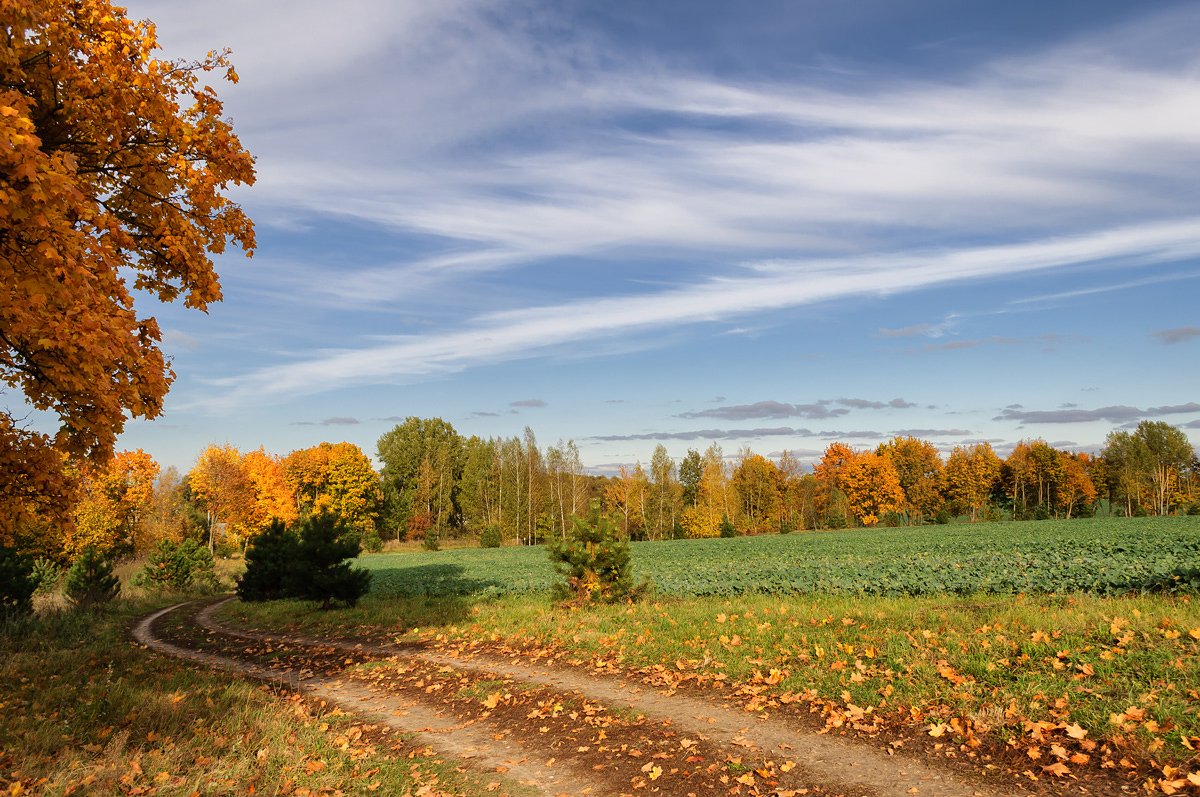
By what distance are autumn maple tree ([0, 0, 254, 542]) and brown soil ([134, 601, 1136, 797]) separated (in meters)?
5.62

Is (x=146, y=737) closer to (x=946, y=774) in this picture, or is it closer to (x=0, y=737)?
(x=0, y=737)

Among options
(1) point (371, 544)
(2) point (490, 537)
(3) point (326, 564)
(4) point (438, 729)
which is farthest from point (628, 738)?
(1) point (371, 544)

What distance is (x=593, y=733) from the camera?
786cm

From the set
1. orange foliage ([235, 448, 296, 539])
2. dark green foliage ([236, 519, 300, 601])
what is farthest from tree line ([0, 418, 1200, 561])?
dark green foliage ([236, 519, 300, 601])

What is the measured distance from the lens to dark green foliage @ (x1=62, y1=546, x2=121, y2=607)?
72.5 ft

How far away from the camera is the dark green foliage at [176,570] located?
1117 inches

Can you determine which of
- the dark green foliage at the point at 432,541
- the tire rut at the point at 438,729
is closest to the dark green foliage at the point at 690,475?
the dark green foliage at the point at 432,541

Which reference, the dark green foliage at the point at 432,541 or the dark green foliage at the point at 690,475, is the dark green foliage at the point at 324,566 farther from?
the dark green foliage at the point at 690,475

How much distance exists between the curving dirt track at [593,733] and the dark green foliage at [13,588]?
408 inches

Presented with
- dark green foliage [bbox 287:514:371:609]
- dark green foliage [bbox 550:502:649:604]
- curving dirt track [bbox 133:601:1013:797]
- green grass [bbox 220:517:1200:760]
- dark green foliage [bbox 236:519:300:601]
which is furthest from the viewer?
dark green foliage [bbox 236:519:300:601]

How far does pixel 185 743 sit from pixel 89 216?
562 centimetres

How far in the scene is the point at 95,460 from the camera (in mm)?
8336

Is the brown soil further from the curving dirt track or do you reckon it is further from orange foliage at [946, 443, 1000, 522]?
orange foliage at [946, 443, 1000, 522]

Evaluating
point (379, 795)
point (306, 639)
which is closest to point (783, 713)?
point (379, 795)
